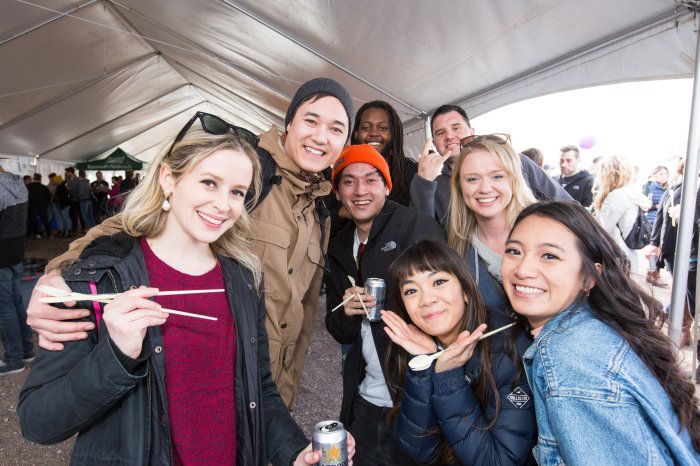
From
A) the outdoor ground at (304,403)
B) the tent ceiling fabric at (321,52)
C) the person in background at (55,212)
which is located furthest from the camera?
the person in background at (55,212)

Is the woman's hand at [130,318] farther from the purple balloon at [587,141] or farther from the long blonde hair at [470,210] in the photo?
the purple balloon at [587,141]

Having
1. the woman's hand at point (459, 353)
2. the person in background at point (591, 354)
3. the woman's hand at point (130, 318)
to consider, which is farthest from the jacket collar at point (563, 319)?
the woman's hand at point (130, 318)

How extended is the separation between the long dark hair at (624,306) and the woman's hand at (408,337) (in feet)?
1.83

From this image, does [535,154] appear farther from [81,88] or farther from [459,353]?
[81,88]

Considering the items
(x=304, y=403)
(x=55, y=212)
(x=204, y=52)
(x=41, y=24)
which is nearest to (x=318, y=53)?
(x=204, y=52)

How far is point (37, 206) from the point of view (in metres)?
12.0

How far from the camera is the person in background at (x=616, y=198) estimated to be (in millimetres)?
4766

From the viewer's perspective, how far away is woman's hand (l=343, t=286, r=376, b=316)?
70.8 inches

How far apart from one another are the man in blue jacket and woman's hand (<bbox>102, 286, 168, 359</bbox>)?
3.12 feet

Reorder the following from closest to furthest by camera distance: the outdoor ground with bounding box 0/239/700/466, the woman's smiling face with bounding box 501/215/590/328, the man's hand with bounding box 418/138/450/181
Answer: the woman's smiling face with bounding box 501/215/590/328 → the man's hand with bounding box 418/138/450/181 → the outdoor ground with bounding box 0/239/700/466

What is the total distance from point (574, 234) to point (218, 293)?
1218 mm

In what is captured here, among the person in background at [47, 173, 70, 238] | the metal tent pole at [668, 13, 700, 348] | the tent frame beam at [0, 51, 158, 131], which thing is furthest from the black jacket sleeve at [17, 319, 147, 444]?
the person in background at [47, 173, 70, 238]

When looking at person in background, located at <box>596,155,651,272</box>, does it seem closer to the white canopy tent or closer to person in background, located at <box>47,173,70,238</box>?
the white canopy tent

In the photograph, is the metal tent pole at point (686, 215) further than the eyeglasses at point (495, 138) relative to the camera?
Yes
